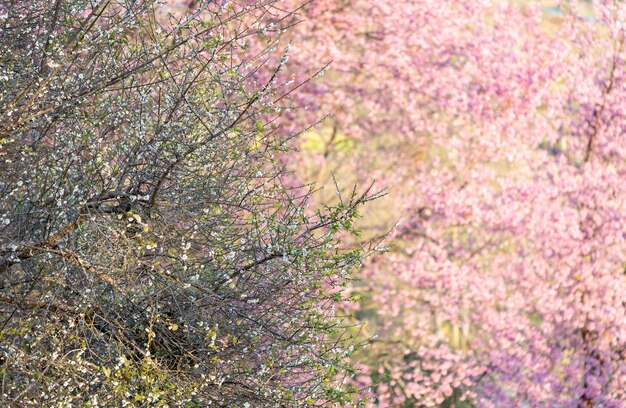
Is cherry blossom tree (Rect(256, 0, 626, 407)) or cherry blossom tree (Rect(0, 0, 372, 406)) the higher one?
cherry blossom tree (Rect(256, 0, 626, 407))

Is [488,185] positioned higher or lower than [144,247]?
higher

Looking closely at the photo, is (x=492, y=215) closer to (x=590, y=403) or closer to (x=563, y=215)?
(x=563, y=215)

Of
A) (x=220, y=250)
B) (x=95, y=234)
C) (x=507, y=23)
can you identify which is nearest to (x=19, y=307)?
(x=95, y=234)

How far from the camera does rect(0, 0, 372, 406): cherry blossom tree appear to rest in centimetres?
716

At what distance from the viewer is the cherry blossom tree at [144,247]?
7.16 meters

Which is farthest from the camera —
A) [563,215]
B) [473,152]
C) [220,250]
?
[473,152]

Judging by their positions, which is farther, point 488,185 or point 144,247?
point 488,185

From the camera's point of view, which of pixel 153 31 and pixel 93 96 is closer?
pixel 153 31

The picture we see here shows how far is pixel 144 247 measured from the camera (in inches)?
289

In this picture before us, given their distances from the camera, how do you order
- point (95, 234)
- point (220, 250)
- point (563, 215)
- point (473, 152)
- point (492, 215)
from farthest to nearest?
point (473, 152) → point (492, 215) → point (563, 215) → point (220, 250) → point (95, 234)

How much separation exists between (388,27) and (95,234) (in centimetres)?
1394

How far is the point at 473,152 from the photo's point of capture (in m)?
20.2

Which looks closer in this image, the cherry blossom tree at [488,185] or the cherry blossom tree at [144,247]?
the cherry blossom tree at [144,247]

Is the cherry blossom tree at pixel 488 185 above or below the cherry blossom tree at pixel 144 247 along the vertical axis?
above
